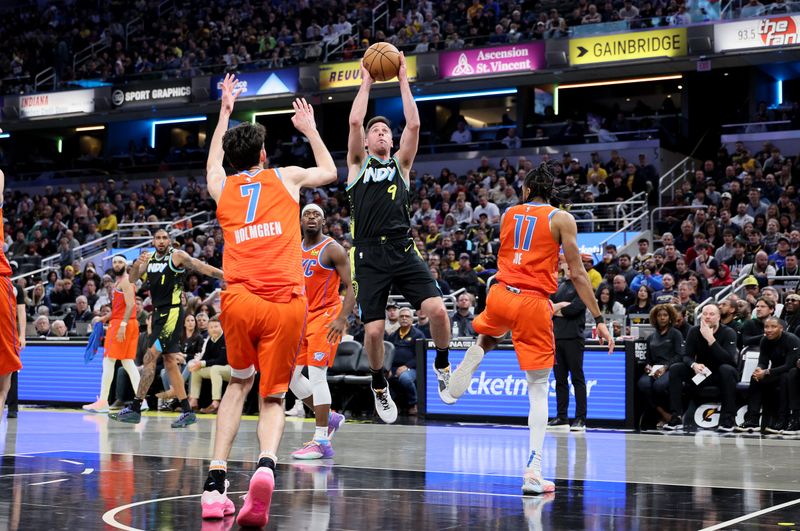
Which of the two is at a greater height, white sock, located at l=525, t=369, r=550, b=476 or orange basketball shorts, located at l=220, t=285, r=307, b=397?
orange basketball shorts, located at l=220, t=285, r=307, b=397

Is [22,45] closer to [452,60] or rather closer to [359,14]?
[359,14]

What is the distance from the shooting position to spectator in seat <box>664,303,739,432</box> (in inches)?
512

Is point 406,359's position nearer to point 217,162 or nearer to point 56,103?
point 217,162

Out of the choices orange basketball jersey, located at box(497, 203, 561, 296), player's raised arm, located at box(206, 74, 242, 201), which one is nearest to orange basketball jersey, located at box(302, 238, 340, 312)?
orange basketball jersey, located at box(497, 203, 561, 296)

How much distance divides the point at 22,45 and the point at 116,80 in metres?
6.47

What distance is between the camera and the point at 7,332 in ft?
23.8

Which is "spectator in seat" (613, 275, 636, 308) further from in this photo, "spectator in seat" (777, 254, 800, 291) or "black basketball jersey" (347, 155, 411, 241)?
"black basketball jersey" (347, 155, 411, 241)

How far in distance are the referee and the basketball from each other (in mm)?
5768

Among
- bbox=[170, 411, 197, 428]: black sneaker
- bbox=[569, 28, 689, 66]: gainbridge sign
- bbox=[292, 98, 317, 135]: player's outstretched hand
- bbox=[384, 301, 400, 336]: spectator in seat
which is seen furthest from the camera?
bbox=[569, 28, 689, 66]: gainbridge sign

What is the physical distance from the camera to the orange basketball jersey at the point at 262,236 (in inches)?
243

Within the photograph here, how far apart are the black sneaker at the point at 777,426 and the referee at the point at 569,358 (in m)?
2.31

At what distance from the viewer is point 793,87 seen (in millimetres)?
30406

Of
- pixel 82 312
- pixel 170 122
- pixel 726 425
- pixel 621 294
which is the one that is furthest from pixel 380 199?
pixel 170 122

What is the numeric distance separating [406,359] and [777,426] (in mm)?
5324
